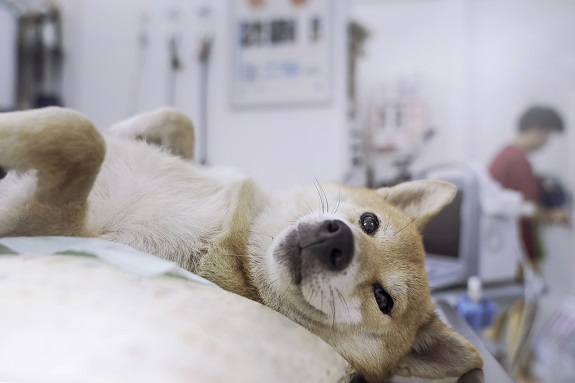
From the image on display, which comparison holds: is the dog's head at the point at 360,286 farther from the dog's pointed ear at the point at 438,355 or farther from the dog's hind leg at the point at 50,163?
the dog's hind leg at the point at 50,163

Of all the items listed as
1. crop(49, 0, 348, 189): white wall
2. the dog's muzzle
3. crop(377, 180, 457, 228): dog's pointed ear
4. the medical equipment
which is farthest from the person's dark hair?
the medical equipment

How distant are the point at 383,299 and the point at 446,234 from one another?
1.60m

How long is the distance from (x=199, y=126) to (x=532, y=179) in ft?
7.22

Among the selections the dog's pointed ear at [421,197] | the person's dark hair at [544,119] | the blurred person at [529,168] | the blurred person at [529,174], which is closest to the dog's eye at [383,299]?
the dog's pointed ear at [421,197]

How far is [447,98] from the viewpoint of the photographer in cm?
304

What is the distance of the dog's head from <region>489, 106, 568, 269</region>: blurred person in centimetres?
223

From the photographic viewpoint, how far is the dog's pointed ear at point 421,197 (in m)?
1.06

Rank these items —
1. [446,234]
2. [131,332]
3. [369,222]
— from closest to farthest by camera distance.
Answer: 1. [131,332]
2. [369,222]
3. [446,234]

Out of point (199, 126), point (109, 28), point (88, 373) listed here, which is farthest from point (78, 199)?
point (109, 28)

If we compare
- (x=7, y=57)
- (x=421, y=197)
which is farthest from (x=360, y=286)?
(x=7, y=57)

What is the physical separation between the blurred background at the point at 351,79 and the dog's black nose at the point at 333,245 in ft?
6.92

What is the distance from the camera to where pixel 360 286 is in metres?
0.85

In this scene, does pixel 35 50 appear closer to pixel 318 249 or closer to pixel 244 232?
pixel 244 232

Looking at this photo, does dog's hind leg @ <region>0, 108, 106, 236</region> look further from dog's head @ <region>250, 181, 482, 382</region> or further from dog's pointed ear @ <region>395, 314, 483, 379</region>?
dog's pointed ear @ <region>395, 314, 483, 379</region>
